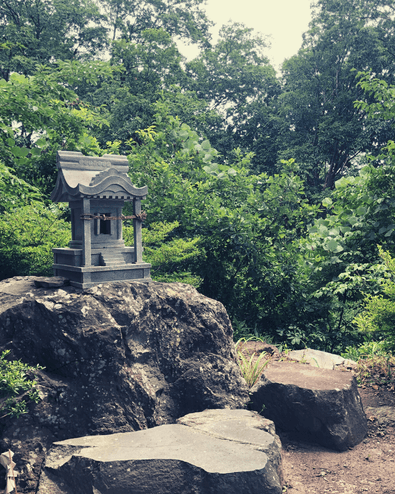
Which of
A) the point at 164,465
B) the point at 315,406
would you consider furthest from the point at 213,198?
the point at 164,465

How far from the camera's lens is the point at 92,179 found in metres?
4.55

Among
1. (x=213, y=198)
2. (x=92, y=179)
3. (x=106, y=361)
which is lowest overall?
(x=106, y=361)

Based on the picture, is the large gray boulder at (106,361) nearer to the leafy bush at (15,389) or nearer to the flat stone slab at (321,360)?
the leafy bush at (15,389)

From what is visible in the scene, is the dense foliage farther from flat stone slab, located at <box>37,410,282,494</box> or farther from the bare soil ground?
flat stone slab, located at <box>37,410,282,494</box>

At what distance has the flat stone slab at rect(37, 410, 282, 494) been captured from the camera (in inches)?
134

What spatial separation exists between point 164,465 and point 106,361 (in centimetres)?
121

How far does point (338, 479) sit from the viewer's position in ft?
13.7

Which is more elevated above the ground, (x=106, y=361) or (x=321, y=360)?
(x=106, y=361)

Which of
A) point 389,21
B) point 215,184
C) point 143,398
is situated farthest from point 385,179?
point 389,21

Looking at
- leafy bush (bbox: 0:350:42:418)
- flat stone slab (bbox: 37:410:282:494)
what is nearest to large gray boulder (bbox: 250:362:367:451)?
flat stone slab (bbox: 37:410:282:494)

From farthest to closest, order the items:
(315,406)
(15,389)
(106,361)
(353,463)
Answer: (315,406)
(353,463)
(106,361)
(15,389)

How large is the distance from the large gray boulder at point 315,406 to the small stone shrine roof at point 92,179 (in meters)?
2.78

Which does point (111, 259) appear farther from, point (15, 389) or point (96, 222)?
point (15, 389)

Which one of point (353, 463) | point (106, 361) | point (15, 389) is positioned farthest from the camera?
point (353, 463)
